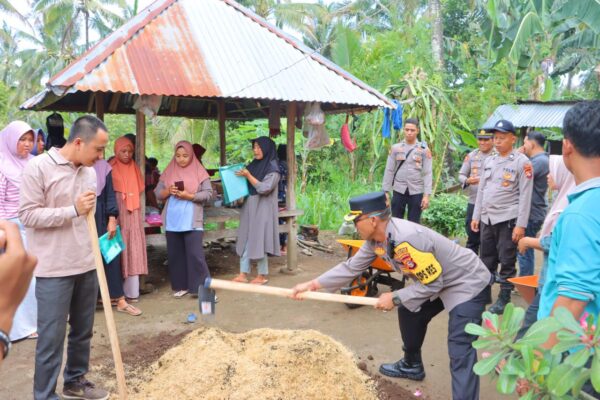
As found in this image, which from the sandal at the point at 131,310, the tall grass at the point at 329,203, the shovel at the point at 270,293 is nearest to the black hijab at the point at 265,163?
the sandal at the point at 131,310

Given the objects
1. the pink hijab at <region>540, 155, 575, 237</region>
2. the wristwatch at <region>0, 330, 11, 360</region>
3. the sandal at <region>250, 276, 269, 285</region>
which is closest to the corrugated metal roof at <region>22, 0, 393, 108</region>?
the sandal at <region>250, 276, 269, 285</region>

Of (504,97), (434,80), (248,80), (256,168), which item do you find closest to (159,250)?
(256,168)

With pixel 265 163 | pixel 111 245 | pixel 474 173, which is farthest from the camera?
pixel 474 173

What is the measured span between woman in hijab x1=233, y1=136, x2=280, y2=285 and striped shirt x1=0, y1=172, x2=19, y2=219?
8.00 ft

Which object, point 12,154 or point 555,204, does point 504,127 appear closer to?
point 555,204

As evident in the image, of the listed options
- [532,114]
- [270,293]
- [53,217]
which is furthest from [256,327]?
[532,114]

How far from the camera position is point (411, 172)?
22.9 feet

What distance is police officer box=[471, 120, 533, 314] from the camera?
16.2 feet

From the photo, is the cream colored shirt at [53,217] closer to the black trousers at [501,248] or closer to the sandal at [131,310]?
the sandal at [131,310]

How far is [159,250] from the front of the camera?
8.48 m

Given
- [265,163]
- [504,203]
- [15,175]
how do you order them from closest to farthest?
[15,175]
[504,203]
[265,163]

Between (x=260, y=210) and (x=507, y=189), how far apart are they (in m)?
2.82

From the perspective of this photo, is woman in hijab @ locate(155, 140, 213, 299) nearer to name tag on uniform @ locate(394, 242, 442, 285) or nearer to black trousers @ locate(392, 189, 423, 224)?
black trousers @ locate(392, 189, 423, 224)

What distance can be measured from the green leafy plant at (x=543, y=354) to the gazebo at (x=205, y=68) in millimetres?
4629
